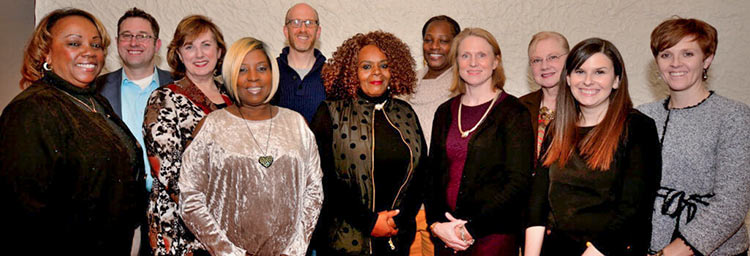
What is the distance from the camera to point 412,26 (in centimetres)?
489

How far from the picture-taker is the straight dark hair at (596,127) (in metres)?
2.21

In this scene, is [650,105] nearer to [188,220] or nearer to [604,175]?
[604,175]

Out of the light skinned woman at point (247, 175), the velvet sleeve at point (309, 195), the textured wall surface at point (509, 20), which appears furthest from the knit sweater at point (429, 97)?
the textured wall surface at point (509, 20)

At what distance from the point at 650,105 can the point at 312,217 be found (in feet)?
6.11

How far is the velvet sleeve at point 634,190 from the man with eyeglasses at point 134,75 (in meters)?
2.61

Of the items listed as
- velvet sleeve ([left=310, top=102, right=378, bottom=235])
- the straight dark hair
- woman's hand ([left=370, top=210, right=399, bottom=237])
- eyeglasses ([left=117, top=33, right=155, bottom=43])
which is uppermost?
eyeglasses ([left=117, top=33, right=155, bottom=43])

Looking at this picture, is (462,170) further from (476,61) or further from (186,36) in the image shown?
(186,36)

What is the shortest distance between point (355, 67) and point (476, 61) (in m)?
0.65

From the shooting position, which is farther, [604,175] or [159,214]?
[159,214]

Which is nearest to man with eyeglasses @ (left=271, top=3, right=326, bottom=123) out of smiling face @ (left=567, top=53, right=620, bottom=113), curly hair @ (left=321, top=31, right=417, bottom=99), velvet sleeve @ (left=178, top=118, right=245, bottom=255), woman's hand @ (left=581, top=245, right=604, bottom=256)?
curly hair @ (left=321, top=31, right=417, bottom=99)

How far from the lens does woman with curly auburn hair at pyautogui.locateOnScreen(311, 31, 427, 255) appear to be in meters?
2.65

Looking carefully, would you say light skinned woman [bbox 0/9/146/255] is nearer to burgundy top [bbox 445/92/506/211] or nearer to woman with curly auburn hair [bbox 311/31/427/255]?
woman with curly auburn hair [bbox 311/31/427/255]

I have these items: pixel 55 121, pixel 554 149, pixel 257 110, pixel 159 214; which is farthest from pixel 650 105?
pixel 55 121

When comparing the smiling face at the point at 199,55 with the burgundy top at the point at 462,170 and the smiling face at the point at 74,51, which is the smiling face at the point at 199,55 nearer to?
the smiling face at the point at 74,51
